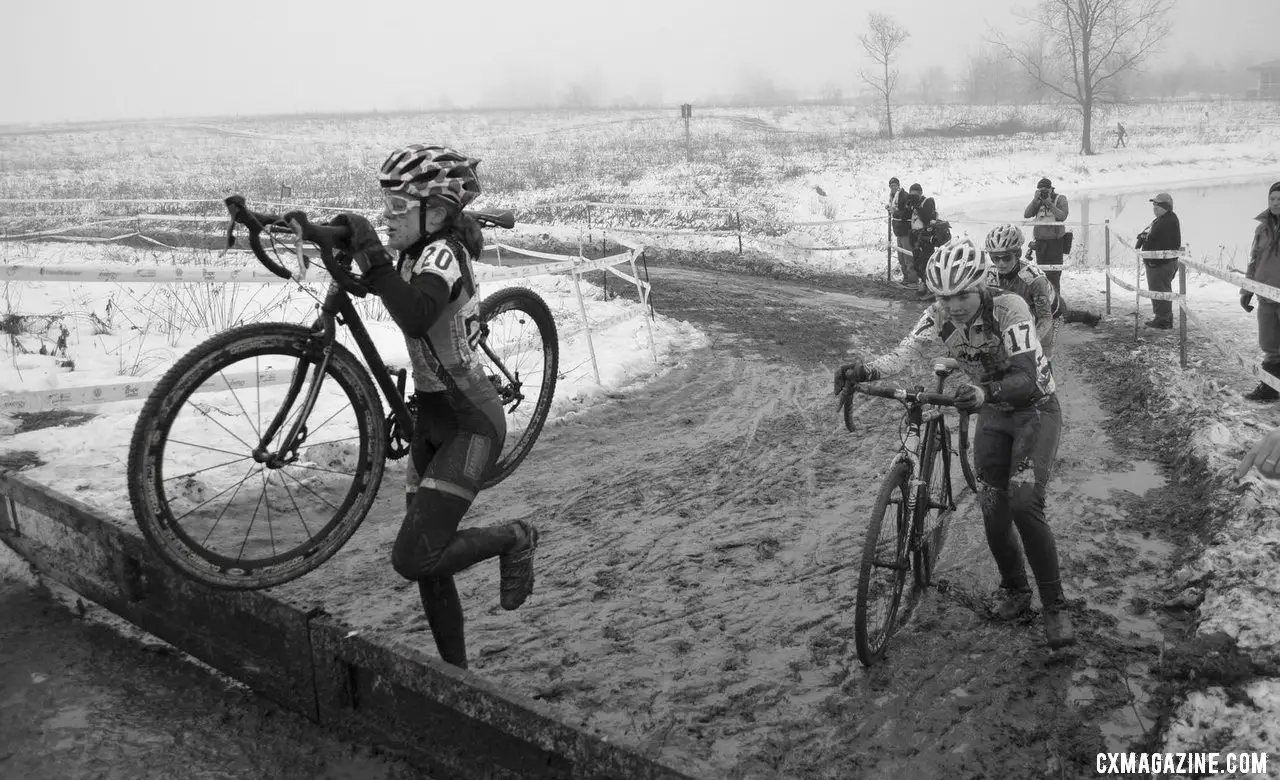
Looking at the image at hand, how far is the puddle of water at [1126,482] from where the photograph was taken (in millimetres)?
7043

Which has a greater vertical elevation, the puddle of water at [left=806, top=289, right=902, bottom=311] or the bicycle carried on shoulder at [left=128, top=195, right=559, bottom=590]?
the bicycle carried on shoulder at [left=128, top=195, right=559, bottom=590]

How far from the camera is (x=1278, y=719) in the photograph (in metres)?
3.86

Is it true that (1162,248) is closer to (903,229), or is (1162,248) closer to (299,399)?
(903,229)

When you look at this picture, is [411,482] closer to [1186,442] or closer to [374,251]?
[374,251]

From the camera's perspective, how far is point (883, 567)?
193 inches

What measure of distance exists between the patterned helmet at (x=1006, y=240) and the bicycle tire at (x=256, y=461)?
5.36 meters

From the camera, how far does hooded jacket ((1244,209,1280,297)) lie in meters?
9.83

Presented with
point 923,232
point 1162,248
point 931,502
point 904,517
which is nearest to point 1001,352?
point 931,502

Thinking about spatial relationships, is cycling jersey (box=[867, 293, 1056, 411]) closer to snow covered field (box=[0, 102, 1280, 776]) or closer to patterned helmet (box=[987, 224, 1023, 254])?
snow covered field (box=[0, 102, 1280, 776])

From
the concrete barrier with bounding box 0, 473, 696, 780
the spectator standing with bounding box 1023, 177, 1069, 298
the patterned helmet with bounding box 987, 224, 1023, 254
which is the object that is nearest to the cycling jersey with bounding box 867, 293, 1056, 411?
the patterned helmet with bounding box 987, 224, 1023, 254

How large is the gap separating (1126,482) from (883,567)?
3.40 meters

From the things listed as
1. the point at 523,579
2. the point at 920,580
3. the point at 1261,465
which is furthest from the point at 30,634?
the point at 1261,465

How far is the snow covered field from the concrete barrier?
1554mm

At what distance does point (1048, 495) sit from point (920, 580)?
2.10m
